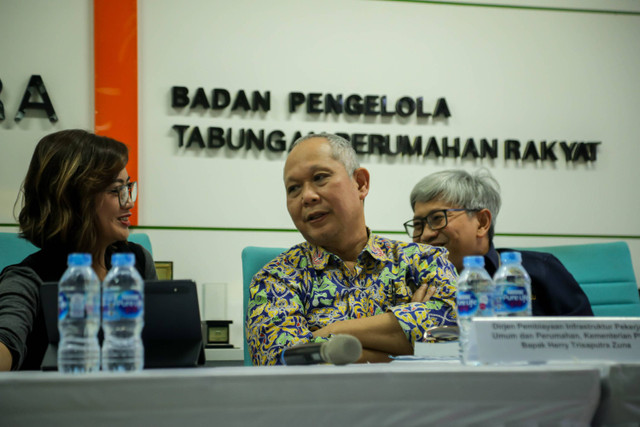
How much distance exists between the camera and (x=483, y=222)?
9.16 ft

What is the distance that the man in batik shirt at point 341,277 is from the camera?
6.52ft

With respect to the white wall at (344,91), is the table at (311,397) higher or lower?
lower

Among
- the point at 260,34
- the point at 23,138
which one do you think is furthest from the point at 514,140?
the point at 23,138

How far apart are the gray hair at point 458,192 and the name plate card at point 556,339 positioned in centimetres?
157

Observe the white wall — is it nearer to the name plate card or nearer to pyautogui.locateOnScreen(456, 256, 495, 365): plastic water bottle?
pyautogui.locateOnScreen(456, 256, 495, 365): plastic water bottle

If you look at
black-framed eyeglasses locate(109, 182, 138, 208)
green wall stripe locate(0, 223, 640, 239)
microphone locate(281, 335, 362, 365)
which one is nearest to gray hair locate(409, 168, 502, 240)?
green wall stripe locate(0, 223, 640, 239)

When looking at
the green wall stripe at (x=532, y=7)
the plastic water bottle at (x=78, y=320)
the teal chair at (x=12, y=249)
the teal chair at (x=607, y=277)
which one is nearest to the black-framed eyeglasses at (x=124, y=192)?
the teal chair at (x=12, y=249)

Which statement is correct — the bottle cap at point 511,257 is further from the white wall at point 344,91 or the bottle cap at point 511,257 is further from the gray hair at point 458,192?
the white wall at point 344,91

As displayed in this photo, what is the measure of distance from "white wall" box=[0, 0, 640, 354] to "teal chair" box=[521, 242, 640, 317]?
0.95 metres

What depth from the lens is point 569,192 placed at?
4062 mm

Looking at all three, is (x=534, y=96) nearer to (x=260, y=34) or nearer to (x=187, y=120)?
(x=260, y=34)

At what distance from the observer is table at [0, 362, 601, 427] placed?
903 millimetres

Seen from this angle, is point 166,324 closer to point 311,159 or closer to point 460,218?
point 311,159

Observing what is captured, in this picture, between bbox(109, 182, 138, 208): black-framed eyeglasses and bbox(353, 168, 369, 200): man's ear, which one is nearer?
bbox(109, 182, 138, 208): black-framed eyeglasses
